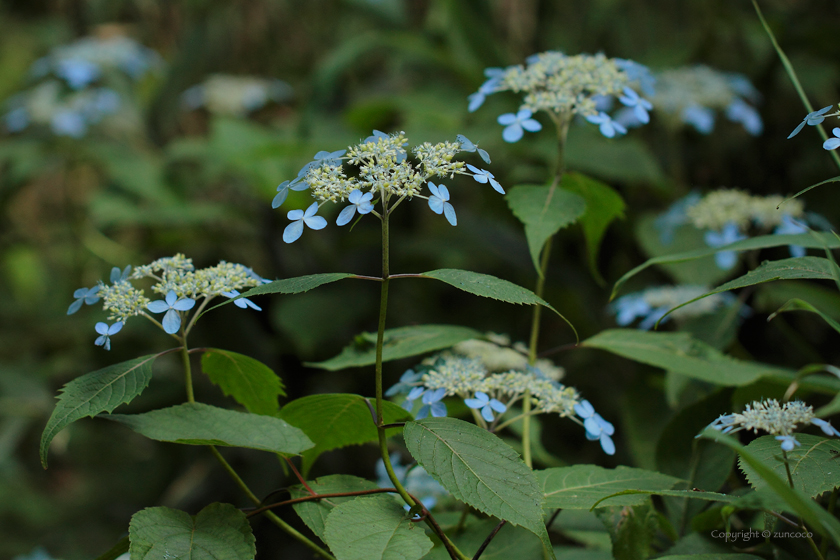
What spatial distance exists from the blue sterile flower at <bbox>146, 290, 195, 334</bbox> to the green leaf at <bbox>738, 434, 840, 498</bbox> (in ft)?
1.25

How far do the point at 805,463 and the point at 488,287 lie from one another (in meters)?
0.23

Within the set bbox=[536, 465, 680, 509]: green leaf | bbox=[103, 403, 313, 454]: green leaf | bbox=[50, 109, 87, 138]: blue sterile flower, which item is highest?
bbox=[50, 109, 87, 138]: blue sterile flower

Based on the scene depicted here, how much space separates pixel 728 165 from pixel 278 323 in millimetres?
1046

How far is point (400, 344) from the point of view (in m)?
0.58

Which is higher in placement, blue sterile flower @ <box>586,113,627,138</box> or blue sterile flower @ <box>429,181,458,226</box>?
blue sterile flower @ <box>586,113,627,138</box>

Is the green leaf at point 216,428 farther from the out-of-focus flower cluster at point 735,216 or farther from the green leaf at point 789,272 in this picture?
the out-of-focus flower cluster at point 735,216

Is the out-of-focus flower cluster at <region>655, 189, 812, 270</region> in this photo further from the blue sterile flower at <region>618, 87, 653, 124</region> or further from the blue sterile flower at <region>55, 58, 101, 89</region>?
the blue sterile flower at <region>55, 58, 101, 89</region>

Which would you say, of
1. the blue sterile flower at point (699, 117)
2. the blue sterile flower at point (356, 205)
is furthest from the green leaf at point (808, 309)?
the blue sterile flower at point (699, 117)

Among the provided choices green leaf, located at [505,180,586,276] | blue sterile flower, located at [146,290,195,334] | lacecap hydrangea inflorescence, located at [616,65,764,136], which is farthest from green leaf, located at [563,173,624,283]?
lacecap hydrangea inflorescence, located at [616,65,764,136]

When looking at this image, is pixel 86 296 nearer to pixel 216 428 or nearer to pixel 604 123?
pixel 216 428

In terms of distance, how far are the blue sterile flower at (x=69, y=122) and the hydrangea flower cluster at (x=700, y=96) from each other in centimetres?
134

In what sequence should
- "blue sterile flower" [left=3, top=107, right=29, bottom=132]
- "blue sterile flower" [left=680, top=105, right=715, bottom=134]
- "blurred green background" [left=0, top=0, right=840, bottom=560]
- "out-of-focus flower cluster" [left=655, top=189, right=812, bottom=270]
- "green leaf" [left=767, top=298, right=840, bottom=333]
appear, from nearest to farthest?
"green leaf" [left=767, top=298, right=840, bottom=333]
"out-of-focus flower cluster" [left=655, top=189, right=812, bottom=270]
"blue sterile flower" [left=680, top=105, right=715, bottom=134]
"blurred green background" [left=0, top=0, right=840, bottom=560]
"blue sterile flower" [left=3, top=107, right=29, bottom=132]

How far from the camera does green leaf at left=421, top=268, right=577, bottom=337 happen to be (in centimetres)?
38

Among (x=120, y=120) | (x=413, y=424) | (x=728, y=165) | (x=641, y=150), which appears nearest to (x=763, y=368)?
(x=413, y=424)
